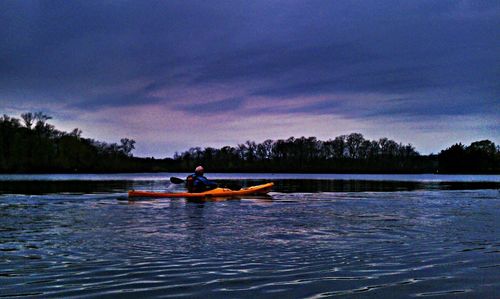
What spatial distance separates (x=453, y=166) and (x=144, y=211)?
122344 mm

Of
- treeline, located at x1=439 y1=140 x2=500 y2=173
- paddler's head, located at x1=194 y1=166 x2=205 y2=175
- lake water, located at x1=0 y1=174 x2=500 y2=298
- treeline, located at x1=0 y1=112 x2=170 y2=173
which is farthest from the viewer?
treeline, located at x1=439 y1=140 x2=500 y2=173

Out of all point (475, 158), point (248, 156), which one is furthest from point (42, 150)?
point (475, 158)

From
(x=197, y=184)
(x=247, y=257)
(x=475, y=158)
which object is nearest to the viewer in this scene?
(x=247, y=257)

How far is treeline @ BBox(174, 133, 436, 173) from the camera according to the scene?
417 feet

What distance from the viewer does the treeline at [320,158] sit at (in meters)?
127

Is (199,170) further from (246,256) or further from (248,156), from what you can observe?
(248,156)

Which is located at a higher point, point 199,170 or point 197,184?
point 199,170

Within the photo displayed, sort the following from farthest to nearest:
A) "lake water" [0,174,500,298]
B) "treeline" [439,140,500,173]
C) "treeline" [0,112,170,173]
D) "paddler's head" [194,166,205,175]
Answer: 1. "treeline" [439,140,500,173]
2. "treeline" [0,112,170,173]
3. "paddler's head" [194,166,205,175]
4. "lake water" [0,174,500,298]

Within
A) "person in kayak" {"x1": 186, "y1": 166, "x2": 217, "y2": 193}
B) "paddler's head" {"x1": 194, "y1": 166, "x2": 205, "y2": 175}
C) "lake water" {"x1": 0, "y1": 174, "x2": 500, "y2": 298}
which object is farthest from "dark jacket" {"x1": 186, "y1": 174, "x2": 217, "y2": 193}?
"lake water" {"x1": 0, "y1": 174, "x2": 500, "y2": 298}

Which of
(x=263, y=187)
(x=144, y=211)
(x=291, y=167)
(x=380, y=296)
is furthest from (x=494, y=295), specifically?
(x=291, y=167)

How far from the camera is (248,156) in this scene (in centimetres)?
13900

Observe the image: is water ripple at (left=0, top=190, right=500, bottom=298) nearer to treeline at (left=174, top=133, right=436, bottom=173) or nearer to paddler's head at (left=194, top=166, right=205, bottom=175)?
paddler's head at (left=194, top=166, right=205, bottom=175)

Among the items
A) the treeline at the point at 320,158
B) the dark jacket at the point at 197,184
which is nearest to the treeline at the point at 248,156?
the treeline at the point at 320,158

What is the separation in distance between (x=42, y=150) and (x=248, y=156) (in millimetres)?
66002
